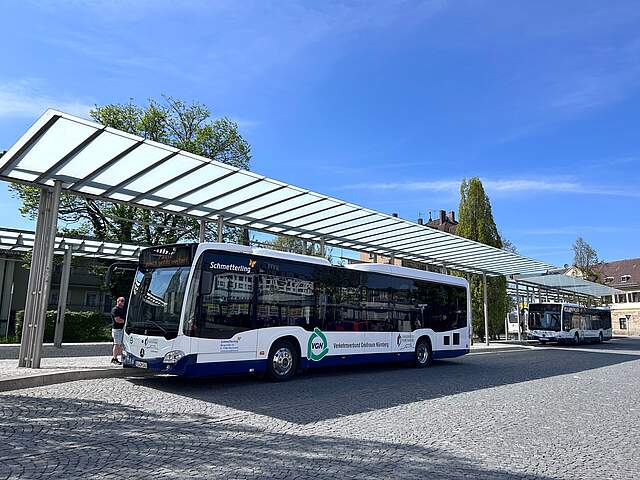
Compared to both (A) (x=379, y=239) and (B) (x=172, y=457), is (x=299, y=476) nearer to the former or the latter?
(B) (x=172, y=457)

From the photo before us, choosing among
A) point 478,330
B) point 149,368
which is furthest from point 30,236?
point 478,330

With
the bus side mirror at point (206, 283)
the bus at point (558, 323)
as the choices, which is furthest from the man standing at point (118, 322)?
the bus at point (558, 323)

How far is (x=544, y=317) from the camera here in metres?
33.6

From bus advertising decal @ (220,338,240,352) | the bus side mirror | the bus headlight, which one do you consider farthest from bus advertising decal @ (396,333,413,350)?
the bus headlight

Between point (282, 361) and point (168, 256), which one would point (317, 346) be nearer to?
point (282, 361)

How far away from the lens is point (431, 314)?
16.5 m

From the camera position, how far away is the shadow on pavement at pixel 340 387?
870 cm

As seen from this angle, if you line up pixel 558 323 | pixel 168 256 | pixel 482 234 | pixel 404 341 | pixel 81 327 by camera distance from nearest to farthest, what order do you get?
1. pixel 168 256
2. pixel 404 341
3. pixel 81 327
4. pixel 558 323
5. pixel 482 234

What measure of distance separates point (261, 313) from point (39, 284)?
5.23 metres

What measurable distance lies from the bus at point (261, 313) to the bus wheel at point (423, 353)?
9cm

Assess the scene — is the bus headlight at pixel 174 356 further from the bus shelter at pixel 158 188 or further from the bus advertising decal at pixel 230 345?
the bus shelter at pixel 158 188

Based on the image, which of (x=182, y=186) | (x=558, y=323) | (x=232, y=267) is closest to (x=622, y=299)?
(x=558, y=323)

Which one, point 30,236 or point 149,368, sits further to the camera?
point 30,236

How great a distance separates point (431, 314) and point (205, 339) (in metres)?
8.67
